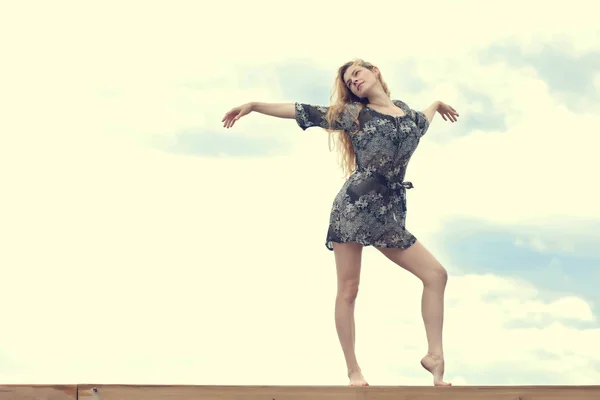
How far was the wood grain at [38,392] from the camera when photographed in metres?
5.59

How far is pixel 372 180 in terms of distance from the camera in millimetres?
6188

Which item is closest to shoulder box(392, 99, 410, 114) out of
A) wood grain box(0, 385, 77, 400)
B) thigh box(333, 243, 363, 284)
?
thigh box(333, 243, 363, 284)

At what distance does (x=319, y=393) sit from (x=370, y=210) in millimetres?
1382

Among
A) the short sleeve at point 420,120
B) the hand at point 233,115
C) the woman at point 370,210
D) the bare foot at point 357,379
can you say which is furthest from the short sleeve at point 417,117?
the bare foot at point 357,379

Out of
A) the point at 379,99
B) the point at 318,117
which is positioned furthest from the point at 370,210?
the point at 379,99

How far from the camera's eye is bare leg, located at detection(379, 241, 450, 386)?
6.21 m

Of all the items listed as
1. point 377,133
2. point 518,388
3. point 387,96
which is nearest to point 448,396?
point 518,388

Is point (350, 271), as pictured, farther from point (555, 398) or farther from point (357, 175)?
point (555, 398)

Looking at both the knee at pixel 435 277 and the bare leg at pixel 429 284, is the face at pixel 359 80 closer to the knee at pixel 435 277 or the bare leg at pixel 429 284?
the bare leg at pixel 429 284

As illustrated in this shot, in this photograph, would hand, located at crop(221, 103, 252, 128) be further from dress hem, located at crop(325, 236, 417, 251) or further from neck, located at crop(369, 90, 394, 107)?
dress hem, located at crop(325, 236, 417, 251)

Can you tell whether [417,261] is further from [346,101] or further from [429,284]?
[346,101]

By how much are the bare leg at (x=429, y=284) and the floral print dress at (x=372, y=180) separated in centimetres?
9

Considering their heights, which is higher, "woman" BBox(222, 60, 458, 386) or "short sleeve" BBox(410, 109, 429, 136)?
"short sleeve" BBox(410, 109, 429, 136)

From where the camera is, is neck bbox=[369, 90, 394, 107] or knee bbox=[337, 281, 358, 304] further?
neck bbox=[369, 90, 394, 107]
